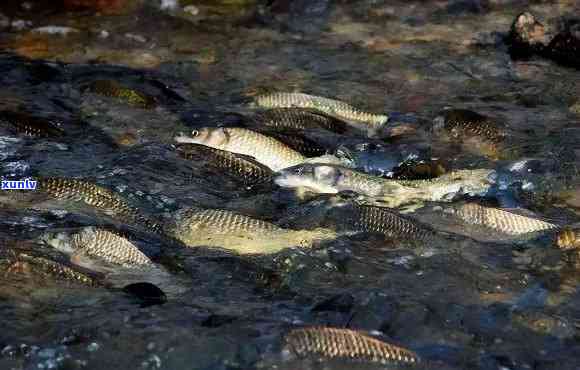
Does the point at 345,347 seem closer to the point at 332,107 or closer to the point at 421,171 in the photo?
the point at 421,171

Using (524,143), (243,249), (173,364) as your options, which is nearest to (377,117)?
(524,143)

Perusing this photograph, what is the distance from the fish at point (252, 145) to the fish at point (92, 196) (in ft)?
3.98

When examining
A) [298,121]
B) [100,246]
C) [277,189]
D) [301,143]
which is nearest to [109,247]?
[100,246]

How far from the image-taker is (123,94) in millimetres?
8602

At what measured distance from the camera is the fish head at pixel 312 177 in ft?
22.2

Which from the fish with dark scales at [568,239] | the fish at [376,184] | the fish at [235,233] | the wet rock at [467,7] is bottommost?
the fish at [235,233]

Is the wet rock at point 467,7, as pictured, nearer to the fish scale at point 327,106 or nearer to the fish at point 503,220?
the fish scale at point 327,106

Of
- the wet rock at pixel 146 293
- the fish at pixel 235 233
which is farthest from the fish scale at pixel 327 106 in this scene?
the wet rock at pixel 146 293

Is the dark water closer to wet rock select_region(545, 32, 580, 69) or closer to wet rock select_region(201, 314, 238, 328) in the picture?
wet rock select_region(201, 314, 238, 328)

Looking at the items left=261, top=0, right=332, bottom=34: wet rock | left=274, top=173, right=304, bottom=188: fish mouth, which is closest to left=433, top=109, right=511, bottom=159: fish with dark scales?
left=274, top=173, right=304, bottom=188: fish mouth

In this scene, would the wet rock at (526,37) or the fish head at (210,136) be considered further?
the wet rock at (526,37)

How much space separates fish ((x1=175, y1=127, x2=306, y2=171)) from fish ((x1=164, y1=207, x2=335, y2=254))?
3.96 ft

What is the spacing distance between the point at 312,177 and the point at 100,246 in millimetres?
1820

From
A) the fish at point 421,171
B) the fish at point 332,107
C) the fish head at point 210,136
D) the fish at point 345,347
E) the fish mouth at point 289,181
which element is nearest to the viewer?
the fish at point 345,347
